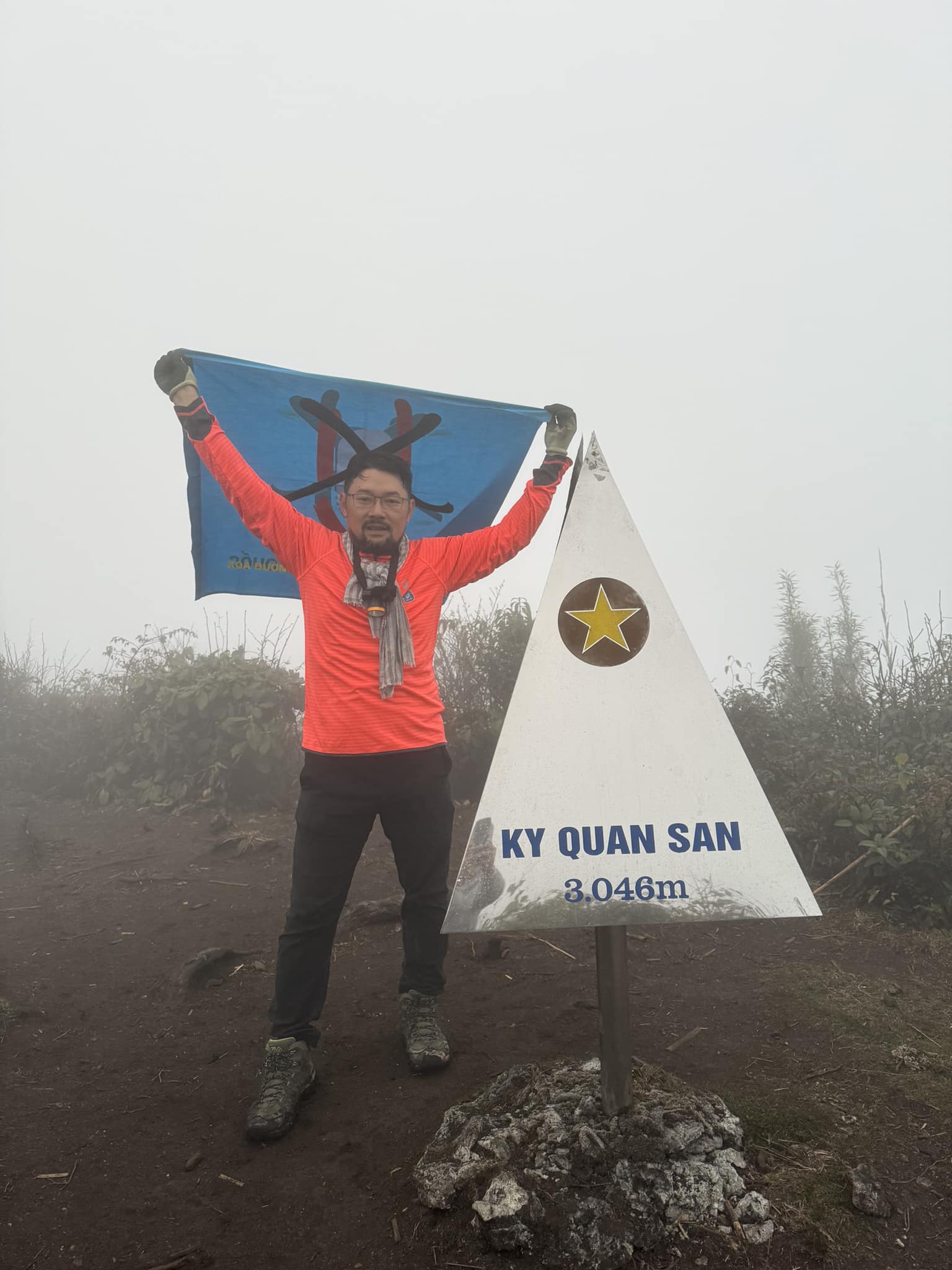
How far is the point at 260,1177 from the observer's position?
197cm

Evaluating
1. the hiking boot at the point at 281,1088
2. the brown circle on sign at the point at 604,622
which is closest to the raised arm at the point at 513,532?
the brown circle on sign at the point at 604,622

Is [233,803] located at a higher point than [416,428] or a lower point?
lower

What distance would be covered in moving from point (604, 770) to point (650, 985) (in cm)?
166

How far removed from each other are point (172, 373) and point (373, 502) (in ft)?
2.64

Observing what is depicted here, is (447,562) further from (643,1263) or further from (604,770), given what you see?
(643,1263)

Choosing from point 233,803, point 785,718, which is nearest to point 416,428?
point 785,718

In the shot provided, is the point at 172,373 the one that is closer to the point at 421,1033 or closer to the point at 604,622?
the point at 604,622

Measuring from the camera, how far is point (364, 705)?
2.50 m

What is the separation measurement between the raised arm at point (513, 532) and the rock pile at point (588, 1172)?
1.63m

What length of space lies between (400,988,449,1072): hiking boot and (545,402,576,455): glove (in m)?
1.94

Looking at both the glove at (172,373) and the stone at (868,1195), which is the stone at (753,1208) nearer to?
the stone at (868,1195)

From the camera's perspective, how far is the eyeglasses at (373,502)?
267 centimetres

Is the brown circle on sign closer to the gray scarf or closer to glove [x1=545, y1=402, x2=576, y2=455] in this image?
the gray scarf

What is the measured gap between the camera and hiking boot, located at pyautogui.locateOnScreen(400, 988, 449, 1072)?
8.02 feet
